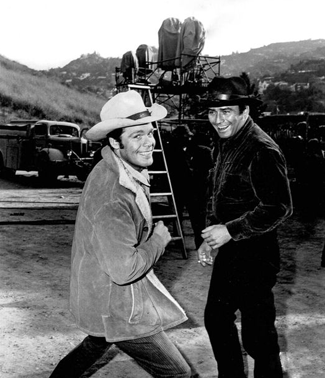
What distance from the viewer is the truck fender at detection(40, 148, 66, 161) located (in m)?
17.1

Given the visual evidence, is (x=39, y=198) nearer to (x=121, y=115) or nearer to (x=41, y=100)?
(x=121, y=115)

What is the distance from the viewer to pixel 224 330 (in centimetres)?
294

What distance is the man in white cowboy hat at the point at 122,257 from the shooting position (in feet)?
7.00

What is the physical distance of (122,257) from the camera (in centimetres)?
209

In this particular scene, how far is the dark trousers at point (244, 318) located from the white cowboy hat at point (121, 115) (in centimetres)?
103

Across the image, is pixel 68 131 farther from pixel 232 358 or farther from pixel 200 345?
pixel 232 358

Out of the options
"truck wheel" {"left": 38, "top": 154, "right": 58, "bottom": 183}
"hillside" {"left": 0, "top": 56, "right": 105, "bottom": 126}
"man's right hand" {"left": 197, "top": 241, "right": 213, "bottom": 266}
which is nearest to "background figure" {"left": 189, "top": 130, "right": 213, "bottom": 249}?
"man's right hand" {"left": 197, "top": 241, "right": 213, "bottom": 266}

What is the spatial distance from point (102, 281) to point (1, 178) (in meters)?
18.1

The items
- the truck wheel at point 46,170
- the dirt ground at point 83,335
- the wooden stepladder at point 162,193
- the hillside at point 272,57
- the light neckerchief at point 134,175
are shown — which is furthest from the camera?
the hillside at point 272,57

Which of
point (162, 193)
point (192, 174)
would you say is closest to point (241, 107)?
point (162, 193)

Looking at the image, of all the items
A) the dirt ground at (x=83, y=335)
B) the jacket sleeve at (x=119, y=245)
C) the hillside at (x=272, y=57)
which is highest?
the hillside at (x=272, y=57)

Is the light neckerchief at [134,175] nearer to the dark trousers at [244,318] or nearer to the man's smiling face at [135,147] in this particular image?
the man's smiling face at [135,147]

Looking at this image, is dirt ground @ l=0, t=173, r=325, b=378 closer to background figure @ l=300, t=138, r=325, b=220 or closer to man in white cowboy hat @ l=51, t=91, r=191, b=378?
man in white cowboy hat @ l=51, t=91, r=191, b=378

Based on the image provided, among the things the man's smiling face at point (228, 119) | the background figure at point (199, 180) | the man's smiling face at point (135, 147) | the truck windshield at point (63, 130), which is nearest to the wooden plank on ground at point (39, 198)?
the truck windshield at point (63, 130)
